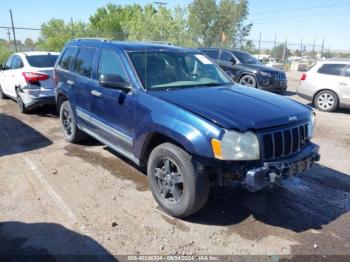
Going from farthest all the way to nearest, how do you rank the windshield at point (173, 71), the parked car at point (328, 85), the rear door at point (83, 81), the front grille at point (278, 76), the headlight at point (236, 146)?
1. the front grille at point (278, 76)
2. the parked car at point (328, 85)
3. the rear door at point (83, 81)
4. the windshield at point (173, 71)
5. the headlight at point (236, 146)

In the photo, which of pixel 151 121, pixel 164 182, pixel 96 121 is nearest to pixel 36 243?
pixel 164 182

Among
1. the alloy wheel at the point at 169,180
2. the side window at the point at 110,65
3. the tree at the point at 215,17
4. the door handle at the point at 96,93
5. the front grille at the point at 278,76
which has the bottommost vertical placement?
the alloy wheel at the point at 169,180

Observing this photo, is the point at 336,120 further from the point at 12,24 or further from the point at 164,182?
the point at 12,24

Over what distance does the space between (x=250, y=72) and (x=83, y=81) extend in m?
8.48

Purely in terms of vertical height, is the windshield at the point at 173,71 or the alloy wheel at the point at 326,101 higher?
the windshield at the point at 173,71

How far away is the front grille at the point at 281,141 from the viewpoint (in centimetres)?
357

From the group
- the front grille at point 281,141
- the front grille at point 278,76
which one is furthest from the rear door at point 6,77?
the front grille at point 278,76

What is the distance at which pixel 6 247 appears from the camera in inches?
135

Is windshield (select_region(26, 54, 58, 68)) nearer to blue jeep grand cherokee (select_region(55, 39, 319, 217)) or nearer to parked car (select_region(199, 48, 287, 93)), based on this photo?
blue jeep grand cherokee (select_region(55, 39, 319, 217))

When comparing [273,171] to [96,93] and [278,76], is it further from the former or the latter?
[278,76]

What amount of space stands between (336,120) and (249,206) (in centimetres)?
654

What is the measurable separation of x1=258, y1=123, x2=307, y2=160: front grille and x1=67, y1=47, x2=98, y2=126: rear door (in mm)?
2764

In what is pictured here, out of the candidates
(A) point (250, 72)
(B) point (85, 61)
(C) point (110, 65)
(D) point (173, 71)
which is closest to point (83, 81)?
(B) point (85, 61)

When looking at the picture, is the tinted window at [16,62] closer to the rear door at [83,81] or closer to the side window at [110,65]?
the rear door at [83,81]
